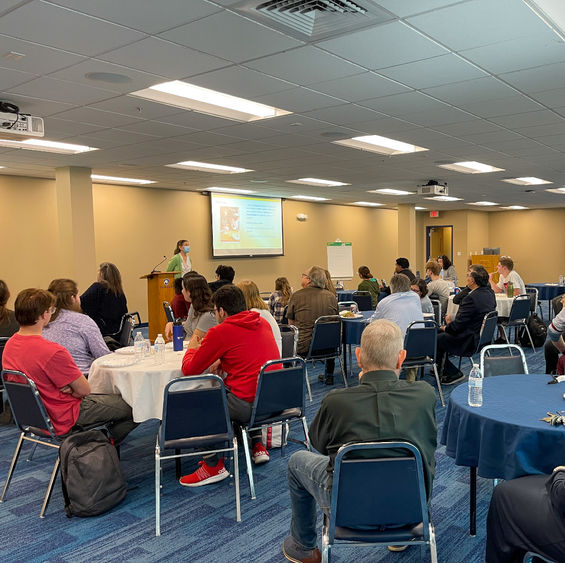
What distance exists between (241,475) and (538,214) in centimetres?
1902

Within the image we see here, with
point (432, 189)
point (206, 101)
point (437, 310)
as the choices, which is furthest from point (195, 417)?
point (432, 189)

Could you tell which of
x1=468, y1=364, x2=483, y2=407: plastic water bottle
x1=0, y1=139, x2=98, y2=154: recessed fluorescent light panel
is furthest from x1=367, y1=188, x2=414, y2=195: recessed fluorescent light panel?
x1=468, y1=364, x2=483, y2=407: plastic water bottle

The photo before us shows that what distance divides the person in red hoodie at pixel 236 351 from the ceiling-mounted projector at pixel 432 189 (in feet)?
26.1

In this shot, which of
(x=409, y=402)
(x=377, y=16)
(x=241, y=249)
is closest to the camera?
(x=409, y=402)

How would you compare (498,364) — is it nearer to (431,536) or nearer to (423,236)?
(431,536)

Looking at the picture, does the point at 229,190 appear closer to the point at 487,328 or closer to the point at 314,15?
the point at 487,328

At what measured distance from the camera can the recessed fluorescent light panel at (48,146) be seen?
21.0 ft

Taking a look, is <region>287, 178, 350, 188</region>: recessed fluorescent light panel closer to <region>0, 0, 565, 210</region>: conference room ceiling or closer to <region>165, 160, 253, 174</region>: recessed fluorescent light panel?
<region>165, 160, 253, 174</region>: recessed fluorescent light panel

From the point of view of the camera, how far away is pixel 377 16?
299cm

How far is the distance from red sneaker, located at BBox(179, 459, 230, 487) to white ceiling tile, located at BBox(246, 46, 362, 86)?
278 cm

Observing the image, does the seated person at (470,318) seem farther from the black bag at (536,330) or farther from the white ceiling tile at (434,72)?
the black bag at (536,330)

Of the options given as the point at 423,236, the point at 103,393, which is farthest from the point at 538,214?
the point at 103,393

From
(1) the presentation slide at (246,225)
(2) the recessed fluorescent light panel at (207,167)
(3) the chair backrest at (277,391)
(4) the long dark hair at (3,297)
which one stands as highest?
(2) the recessed fluorescent light panel at (207,167)

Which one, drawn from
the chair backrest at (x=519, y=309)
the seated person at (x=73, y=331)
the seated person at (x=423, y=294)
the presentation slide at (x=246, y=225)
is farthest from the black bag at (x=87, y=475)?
the presentation slide at (x=246, y=225)
